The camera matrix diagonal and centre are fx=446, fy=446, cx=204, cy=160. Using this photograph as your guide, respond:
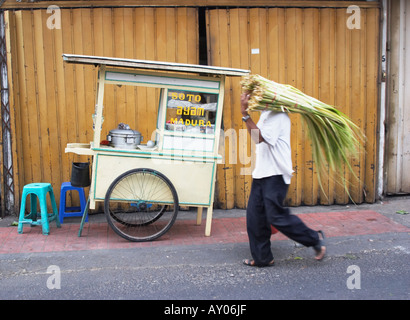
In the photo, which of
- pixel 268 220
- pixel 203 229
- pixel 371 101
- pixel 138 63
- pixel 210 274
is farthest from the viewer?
pixel 371 101

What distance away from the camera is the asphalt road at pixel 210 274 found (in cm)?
376

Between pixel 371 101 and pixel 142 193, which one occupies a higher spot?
pixel 371 101

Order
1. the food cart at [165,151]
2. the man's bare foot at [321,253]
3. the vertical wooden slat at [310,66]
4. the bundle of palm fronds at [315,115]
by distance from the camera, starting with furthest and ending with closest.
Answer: the vertical wooden slat at [310,66]
the food cart at [165,151]
the man's bare foot at [321,253]
the bundle of palm fronds at [315,115]

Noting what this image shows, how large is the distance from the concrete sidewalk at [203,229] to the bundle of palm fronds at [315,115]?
4.23 feet

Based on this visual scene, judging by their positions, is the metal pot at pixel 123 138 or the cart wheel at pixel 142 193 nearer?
the cart wheel at pixel 142 193

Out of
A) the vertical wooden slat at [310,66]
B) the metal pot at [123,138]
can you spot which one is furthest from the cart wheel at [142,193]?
the vertical wooden slat at [310,66]

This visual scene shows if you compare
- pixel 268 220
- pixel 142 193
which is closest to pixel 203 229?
pixel 142 193

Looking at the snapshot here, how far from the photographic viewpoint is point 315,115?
4.25 metres

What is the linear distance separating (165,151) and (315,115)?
172 centimetres

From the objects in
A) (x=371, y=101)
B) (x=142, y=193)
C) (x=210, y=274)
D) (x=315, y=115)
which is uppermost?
(x=371, y=101)

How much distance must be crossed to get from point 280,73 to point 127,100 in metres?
2.21

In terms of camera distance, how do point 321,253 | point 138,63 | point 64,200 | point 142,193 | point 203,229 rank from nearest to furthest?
point 321,253 < point 138,63 < point 142,193 < point 203,229 < point 64,200

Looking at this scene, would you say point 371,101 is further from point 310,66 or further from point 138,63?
point 138,63

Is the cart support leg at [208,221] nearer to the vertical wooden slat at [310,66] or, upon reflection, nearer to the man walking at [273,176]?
the man walking at [273,176]
